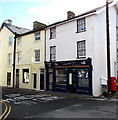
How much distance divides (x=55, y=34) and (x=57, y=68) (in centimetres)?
429

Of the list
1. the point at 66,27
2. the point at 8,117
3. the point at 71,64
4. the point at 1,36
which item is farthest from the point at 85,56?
the point at 1,36

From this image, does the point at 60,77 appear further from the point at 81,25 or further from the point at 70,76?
the point at 81,25

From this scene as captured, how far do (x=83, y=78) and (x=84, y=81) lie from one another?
319 millimetres

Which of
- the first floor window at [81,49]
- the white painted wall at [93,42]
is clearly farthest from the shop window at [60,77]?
the first floor window at [81,49]

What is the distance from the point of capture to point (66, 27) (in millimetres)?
17219

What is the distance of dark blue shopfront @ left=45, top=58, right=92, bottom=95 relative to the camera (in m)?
14.8

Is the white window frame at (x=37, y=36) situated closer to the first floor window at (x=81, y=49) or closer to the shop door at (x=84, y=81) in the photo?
the first floor window at (x=81, y=49)

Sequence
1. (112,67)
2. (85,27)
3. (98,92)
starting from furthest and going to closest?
(112,67) → (85,27) → (98,92)

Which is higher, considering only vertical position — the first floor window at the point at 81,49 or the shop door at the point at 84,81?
the first floor window at the point at 81,49

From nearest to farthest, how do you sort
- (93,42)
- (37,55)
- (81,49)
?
(93,42) → (81,49) → (37,55)

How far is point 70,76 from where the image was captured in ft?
53.7

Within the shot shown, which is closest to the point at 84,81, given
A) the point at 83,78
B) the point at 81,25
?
the point at 83,78

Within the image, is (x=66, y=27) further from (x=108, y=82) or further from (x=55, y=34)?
(x=108, y=82)

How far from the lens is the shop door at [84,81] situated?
571 inches
